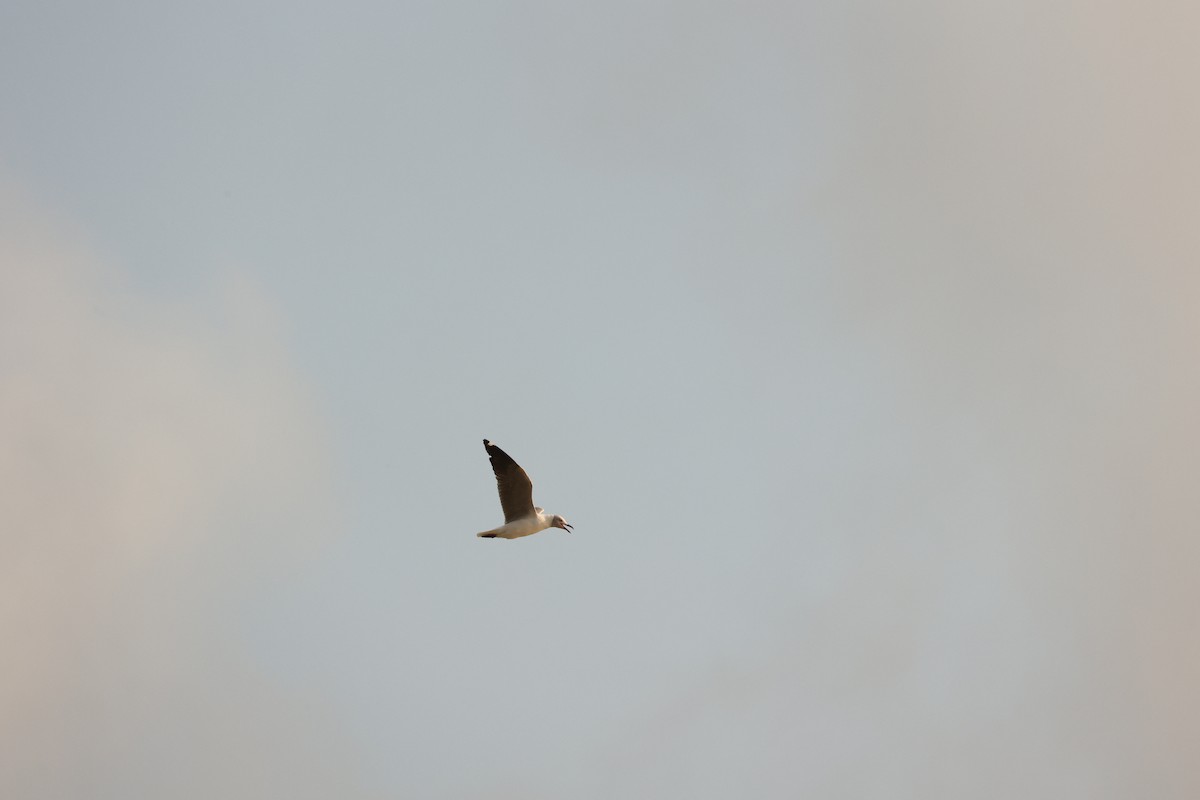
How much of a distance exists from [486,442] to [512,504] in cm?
203

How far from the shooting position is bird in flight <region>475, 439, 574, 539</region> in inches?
2108

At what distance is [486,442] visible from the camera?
174 feet

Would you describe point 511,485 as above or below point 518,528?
above

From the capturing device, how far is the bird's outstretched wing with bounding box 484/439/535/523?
175 feet

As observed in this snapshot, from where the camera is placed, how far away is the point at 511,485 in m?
53.8

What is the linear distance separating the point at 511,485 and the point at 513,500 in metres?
0.49

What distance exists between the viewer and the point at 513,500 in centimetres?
5412

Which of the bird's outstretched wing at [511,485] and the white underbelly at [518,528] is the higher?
the bird's outstretched wing at [511,485]

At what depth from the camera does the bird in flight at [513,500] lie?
5353 centimetres

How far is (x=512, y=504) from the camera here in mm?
54250

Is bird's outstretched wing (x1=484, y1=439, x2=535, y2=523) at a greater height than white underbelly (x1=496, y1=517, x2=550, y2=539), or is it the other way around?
bird's outstretched wing (x1=484, y1=439, x2=535, y2=523)

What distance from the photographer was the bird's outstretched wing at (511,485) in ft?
175
